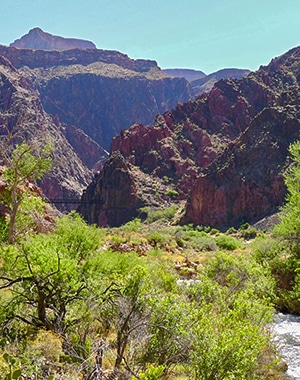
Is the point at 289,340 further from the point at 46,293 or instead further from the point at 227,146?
the point at 227,146

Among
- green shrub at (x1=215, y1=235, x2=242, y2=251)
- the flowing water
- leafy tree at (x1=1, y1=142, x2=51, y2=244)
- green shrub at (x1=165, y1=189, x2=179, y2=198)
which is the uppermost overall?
leafy tree at (x1=1, y1=142, x2=51, y2=244)

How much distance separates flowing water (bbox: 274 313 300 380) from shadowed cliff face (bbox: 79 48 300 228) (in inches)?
1955

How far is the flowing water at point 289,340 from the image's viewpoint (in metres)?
8.77

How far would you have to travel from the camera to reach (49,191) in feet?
390

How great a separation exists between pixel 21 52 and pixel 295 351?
214810 mm

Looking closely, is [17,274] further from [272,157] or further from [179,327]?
[272,157]

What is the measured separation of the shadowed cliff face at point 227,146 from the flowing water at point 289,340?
163ft

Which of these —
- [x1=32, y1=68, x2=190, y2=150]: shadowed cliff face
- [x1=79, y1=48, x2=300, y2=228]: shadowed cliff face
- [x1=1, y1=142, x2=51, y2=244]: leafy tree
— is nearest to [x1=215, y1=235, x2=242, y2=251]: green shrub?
[x1=1, y1=142, x2=51, y2=244]: leafy tree

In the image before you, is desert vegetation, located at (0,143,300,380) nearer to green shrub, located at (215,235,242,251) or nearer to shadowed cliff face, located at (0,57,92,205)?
green shrub, located at (215,235,242,251)

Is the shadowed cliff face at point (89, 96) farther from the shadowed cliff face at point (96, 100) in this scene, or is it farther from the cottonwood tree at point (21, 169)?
the cottonwood tree at point (21, 169)

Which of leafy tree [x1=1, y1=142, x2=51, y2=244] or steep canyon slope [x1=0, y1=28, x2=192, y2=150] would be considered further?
steep canyon slope [x1=0, y1=28, x2=192, y2=150]

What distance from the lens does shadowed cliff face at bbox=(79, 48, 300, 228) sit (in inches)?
2576

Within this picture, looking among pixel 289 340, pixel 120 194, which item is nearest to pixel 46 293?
pixel 289 340

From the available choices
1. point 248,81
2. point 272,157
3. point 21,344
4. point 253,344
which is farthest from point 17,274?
point 248,81
